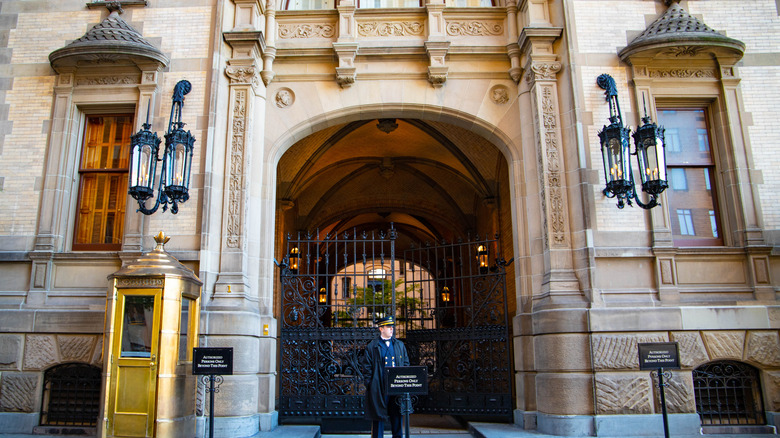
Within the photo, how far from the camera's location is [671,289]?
9.20 m

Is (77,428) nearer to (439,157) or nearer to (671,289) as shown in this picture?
(671,289)

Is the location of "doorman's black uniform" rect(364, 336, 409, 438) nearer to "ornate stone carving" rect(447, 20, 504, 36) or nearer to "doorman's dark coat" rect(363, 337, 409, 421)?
"doorman's dark coat" rect(363, 337, 409, 421)

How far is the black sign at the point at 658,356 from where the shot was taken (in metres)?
7.59

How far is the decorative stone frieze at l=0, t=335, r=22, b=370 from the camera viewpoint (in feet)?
30.4

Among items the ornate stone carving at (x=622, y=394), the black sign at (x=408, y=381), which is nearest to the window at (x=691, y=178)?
the ornate stone carving at (x=622, y=394)

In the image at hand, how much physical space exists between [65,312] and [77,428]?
6.00ft

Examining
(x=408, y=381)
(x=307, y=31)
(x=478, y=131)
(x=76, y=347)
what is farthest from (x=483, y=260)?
(x=76, y=347)

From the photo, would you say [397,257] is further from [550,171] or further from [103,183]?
[103,183]

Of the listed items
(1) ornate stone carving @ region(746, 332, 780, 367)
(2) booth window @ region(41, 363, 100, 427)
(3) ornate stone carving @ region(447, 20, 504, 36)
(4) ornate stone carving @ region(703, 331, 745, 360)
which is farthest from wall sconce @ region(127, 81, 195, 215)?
(1) ornate stone carving @ region(746, 332, 780, 367)

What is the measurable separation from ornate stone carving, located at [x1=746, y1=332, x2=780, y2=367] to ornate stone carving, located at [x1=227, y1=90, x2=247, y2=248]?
827cm

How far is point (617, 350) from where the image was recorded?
8.80 meters

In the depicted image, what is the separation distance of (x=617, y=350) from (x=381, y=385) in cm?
376

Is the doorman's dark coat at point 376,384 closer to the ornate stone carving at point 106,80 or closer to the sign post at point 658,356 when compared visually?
A: the sign post at point 658,356

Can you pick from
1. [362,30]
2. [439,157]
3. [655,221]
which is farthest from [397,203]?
[655,221]
